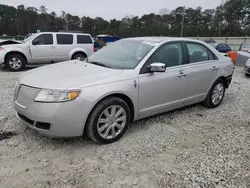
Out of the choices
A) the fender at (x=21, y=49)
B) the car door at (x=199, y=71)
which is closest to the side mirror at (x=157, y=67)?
the car door at (x=199, y=71)

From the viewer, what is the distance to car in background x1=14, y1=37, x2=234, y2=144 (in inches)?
102

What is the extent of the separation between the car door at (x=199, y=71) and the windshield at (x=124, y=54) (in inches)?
35.5

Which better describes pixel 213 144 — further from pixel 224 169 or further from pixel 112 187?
pixel 112 187

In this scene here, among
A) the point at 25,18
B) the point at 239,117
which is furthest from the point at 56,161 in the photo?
the point at 25,18

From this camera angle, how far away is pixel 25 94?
275 centimetres

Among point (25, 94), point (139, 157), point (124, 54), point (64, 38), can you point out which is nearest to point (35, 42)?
point (64, 38)

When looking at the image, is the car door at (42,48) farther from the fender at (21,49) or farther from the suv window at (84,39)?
the suv window at (84,39)

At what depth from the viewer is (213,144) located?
3.09 metres

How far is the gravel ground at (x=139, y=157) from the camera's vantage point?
230 centimetres

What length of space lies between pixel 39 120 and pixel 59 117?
27cm

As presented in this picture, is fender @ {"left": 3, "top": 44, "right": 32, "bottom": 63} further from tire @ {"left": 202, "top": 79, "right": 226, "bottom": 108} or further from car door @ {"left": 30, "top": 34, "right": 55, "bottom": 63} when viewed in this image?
tire @ {"left": 202, "top": 79, "right": 226, "bottom": 108}

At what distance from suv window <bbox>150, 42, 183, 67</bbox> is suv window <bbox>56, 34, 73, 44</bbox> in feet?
22.7

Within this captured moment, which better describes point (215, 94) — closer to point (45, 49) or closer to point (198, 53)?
point (198, 53)

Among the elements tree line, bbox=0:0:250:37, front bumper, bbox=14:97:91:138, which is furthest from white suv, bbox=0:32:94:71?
tree line, bbox=0:0:250:37
